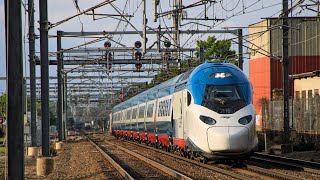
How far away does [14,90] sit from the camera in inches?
439

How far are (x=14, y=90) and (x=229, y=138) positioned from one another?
32.0 feet

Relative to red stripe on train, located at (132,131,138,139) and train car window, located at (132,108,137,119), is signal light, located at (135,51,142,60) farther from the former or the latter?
red stripe on train, located at (132,131,138,139)

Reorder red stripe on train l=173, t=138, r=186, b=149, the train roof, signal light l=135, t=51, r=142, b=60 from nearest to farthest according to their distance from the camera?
1. red stripe on train l=173, t=138, r=186, b=149
2. the train roof
3. signal light l=135, t=51, r=142, b=60

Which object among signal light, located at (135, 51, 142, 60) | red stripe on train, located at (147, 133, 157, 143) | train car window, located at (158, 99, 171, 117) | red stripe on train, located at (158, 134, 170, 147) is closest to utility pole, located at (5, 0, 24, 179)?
train car window, located at (158, 99, 171, 117)

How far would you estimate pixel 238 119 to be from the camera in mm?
19969

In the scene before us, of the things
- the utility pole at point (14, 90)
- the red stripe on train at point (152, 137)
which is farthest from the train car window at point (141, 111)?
the utility pole at point (14, 90)

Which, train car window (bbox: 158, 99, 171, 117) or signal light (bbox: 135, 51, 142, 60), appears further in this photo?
signal light (bbox: 135, 51, 142, 60)

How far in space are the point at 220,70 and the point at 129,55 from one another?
29757mm

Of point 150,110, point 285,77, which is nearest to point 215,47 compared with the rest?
point 150,110

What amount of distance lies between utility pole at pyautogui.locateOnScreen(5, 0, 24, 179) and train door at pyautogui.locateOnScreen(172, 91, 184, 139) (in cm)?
1318

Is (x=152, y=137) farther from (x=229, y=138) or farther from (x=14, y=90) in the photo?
(x=14, y=90)

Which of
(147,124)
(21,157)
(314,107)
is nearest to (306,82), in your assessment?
(314,107)

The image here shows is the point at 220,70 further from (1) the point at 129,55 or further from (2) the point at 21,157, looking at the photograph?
(1) the point at 129,55

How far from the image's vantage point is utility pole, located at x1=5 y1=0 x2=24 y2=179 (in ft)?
36.5
